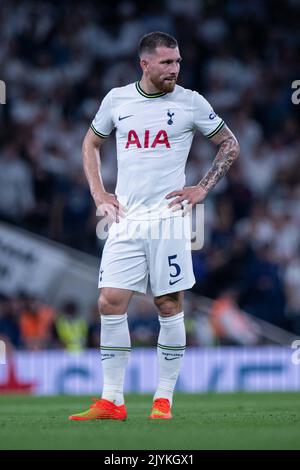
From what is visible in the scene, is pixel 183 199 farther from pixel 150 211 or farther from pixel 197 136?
pixel 197 136

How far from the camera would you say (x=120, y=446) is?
639 centimetres

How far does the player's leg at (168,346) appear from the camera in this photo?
320 inches

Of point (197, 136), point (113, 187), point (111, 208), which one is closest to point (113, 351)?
point (111, 208)

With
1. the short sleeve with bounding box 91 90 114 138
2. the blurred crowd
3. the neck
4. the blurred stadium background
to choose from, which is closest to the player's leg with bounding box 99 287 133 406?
the short sleeve with bounding box 91 90 114 138

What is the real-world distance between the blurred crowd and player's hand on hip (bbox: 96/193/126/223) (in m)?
8.56

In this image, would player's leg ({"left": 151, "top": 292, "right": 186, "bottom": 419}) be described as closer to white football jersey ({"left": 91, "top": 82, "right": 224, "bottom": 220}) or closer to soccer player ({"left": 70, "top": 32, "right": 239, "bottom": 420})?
soccer player ({"left": 70, "top": 32, "right": 239, "bottom": 420})

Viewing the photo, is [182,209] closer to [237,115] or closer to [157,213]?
[157,213]

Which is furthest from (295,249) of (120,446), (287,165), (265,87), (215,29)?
(120,446)

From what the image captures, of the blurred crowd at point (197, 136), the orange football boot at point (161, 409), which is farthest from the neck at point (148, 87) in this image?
the blurred crowd at point (197, 136)

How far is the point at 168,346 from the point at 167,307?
0.30 m

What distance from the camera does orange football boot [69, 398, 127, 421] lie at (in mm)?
7906

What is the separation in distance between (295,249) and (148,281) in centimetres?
956

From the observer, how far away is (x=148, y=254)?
8117mm
